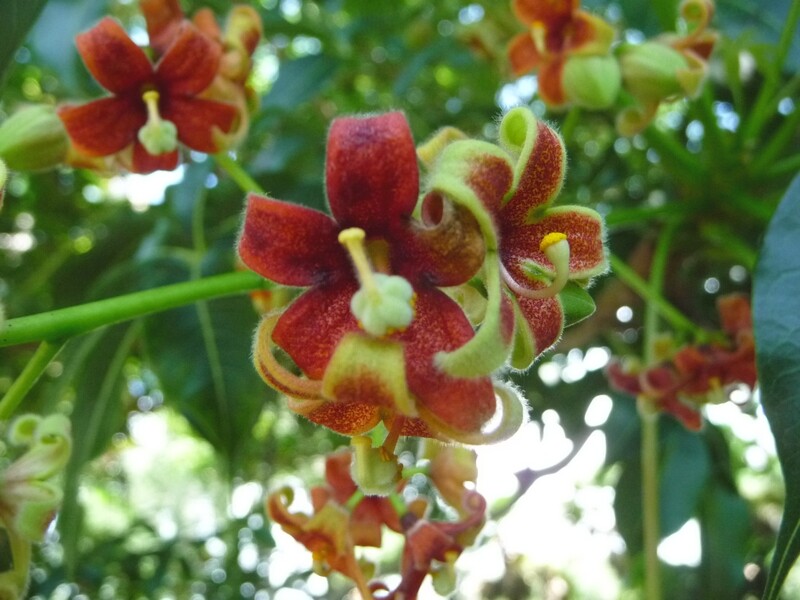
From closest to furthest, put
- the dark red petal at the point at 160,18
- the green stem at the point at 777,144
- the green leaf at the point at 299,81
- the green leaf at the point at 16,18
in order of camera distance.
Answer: the green leaf at the point at 16,18 → the dark red petal at the point at 160,18 → the green stem at the point at 777,144 → the green leaf at the point at 299,81

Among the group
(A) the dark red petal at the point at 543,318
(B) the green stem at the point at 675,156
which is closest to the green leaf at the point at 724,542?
(B) the green stem at the point at 675,156

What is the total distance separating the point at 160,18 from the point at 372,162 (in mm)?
489

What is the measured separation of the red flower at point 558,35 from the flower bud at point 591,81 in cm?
1

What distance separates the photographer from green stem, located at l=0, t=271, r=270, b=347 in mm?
520

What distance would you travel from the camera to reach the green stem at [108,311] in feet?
1.71

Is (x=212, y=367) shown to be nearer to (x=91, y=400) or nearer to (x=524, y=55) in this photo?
(x=91, y=400)

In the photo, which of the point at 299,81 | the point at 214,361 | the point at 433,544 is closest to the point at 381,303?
the point at 433,544

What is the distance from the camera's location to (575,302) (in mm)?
516

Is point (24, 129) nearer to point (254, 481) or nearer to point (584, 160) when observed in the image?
point (584, 160)

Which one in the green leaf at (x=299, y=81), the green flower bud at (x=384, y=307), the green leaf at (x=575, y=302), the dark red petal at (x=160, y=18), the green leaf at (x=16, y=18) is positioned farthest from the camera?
the green leaf at (x=299, y=81)

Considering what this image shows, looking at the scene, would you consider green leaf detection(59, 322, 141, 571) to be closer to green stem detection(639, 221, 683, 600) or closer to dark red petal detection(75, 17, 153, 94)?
dark red petal detection(75, 17, 153, 94)

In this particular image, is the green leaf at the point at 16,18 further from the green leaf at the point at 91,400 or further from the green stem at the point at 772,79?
the green stem at the point at 772,79

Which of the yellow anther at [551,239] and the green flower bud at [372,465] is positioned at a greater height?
the yellow anther at [551,239]

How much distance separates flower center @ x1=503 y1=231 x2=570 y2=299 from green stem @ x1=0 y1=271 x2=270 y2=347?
0.65 ft
